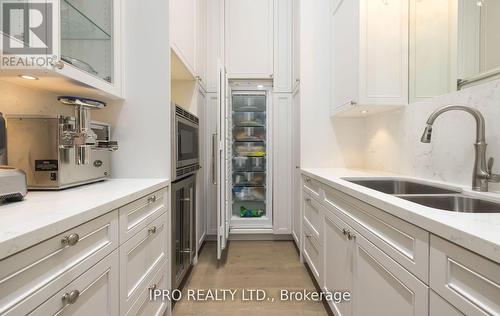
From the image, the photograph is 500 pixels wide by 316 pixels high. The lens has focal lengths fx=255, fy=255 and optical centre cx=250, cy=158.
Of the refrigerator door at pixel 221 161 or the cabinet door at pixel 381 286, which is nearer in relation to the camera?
the cabinet door at pixel 381 286

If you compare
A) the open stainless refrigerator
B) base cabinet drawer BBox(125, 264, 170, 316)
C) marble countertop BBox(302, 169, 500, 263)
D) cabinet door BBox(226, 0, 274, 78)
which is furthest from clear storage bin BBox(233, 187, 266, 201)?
marble countertop BBox(302, 169, 500, 263)

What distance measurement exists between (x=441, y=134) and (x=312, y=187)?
868 mm

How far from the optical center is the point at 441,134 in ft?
4.50

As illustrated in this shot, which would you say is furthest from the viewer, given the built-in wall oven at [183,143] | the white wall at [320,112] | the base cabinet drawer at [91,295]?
the white wall at [320,112]

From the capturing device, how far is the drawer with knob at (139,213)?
99cm

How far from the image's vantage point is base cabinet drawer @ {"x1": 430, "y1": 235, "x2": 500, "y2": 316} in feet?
1.58

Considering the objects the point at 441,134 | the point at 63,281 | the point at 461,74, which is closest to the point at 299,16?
the point at 461,74

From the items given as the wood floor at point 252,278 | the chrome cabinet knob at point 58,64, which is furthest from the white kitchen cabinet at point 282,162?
the chrome cabinet knob at point 58,64

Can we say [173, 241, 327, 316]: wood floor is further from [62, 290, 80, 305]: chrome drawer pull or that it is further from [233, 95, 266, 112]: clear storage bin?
[233, 95, 266, 112]: clear storage bin

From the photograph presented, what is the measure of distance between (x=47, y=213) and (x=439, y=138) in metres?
1.75

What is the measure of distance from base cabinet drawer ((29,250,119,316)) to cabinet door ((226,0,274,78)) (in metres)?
2.39

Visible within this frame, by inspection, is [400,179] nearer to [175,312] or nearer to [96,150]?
[175,312]

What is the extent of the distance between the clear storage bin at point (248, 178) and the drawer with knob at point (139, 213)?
1.78 meters

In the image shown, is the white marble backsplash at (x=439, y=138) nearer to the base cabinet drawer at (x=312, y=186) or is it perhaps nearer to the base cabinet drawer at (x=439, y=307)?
the base cabinet drawer at (x=312, y=186)
